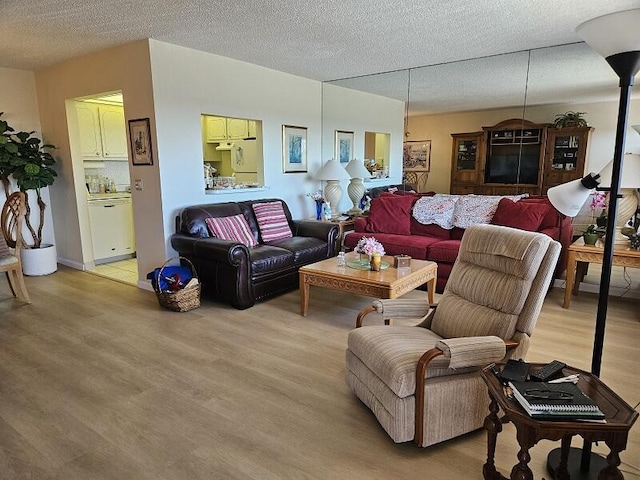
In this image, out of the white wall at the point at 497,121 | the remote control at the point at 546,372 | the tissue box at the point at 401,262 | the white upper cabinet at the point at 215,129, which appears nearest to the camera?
the remote control at the point at 546,372

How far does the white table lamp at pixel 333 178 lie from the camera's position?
18.5 feet

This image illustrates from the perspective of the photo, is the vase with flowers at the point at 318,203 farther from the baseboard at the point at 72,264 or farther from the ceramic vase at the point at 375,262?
the baseboard at the point at 72,264

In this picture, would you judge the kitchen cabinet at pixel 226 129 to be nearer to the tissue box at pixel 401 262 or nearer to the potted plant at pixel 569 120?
the tissue box at pixel 401 262

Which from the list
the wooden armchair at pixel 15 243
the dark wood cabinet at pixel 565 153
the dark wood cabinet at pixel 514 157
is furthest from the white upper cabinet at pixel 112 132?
the dark wood cabinet at pixel 565 153

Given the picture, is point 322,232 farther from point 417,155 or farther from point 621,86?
point 621,86

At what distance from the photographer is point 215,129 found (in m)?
6.50

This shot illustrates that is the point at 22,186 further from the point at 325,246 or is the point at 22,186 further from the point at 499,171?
the point at 499,171

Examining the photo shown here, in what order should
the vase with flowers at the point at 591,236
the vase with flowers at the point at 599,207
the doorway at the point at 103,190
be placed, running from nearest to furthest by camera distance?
the vase with flowers at the point at 591,236 < the vase with flowers at the point at 599,207 < the doorway at the point at 103,190

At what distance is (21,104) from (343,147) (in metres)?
4.21

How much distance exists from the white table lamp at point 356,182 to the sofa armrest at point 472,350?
4002 millimetres

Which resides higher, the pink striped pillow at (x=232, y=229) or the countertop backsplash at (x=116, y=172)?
the countertop backsplash at (x=116, y=172)

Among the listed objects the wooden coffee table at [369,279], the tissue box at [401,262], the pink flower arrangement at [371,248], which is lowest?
the wooden coffee table at [369,279]

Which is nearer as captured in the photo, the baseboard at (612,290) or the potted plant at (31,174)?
the baseboard at (612,290)

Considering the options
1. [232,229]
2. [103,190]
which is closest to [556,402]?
[232,229]
